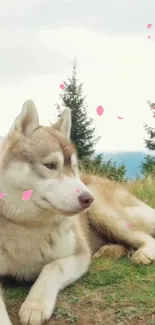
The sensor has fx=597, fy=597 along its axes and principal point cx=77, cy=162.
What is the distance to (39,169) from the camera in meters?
3.79

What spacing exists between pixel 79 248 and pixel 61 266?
1.22 feet

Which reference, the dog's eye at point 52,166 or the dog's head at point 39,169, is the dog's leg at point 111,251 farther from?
the dog's eye at point 52,166

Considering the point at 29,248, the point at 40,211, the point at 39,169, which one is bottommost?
the point at 29,248

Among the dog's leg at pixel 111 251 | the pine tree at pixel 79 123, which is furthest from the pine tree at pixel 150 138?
the dog's leg at pixel 111 251

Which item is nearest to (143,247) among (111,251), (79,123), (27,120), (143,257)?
(143,257)

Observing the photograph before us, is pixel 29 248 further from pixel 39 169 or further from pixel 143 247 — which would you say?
pixel 143 247

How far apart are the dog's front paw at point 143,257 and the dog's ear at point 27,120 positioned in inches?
57.8

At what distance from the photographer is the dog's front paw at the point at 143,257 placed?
475cm

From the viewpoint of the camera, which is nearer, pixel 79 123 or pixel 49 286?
pixel 49 286

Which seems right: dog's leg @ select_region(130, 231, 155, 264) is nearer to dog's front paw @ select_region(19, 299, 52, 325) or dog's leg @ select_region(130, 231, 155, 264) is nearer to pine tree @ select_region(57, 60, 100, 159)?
dog's front paw @ select_region(19, 299, 52, 325)

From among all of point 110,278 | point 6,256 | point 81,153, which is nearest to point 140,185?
point 110,278

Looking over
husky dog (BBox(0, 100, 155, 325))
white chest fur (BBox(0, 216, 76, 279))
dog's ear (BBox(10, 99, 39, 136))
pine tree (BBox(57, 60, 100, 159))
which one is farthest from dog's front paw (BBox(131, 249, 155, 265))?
pine tree (BBox(57, 60, 100, 159))

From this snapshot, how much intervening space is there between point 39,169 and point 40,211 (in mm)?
278

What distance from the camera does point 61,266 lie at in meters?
4.01
